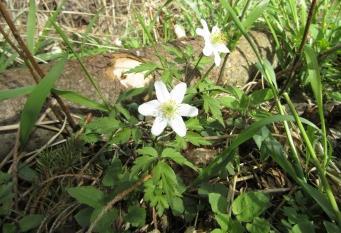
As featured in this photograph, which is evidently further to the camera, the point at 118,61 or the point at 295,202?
the point at 118,61

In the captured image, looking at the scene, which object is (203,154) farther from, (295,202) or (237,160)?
(295,202)

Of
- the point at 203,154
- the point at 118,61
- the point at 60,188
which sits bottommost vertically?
the point at 60,188

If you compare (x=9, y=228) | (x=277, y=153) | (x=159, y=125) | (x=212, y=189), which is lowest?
(x=9, y=228)

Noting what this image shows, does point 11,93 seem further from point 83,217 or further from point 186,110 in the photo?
point 186,110

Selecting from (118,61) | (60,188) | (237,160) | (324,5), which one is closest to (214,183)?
(237,160)

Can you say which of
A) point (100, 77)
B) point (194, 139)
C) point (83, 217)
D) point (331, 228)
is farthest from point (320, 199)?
point (100, 77)

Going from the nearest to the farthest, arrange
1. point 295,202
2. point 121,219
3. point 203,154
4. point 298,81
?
1. point 121,219
2. point 295,202
3. point 203,154
4. point 298,81

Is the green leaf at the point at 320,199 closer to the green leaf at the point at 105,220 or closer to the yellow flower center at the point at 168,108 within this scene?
the yellow flower center at the point at 168,108

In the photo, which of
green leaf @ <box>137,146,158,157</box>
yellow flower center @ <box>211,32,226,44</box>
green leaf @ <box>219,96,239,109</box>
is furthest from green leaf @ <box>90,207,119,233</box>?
yellow flower center @ <box>211,32,226,44</box>
